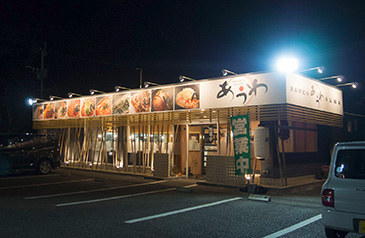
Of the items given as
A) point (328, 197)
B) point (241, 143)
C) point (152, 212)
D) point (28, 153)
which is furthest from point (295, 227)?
point (28, 153)

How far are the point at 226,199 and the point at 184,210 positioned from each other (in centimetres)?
201

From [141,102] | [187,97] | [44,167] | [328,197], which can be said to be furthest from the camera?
[44,167]

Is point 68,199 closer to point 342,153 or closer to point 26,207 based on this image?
point 26,207

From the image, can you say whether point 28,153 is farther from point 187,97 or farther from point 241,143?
point 241,143

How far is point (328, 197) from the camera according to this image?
445 cm

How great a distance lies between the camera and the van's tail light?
439cm

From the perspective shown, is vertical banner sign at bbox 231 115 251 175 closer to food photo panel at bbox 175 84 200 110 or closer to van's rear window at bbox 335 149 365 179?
food photo panel at bbox 175 84 200 110

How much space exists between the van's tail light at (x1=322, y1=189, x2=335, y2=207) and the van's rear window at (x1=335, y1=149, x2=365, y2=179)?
0.31 m

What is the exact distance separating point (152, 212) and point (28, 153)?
392 inches

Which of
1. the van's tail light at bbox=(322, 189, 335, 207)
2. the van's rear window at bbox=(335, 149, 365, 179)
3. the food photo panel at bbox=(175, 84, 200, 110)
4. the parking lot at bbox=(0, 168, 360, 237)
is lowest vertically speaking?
the parking lot at bbox=(0, 168, 360, 237)

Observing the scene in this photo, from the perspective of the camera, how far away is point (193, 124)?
14305 millimetres

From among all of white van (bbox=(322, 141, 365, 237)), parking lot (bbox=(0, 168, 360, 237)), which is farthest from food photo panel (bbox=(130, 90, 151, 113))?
white van (bbox=(322, 141, 365, 237))

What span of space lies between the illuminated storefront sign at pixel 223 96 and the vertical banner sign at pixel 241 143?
0.88m

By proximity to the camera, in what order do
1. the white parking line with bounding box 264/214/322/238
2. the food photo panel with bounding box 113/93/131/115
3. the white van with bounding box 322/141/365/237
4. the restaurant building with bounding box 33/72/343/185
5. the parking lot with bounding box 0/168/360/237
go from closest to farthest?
the white van with bounding box 322/141/365/237, the white parking line with bounding box 264/214/322/238, the parking lot with bounding box 0/168/360/237, the restaurant building with bounding box 33/72/343/185, the food photo panel with bounding box 113/93/131/115
